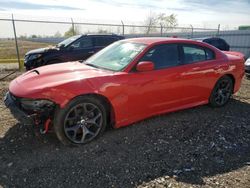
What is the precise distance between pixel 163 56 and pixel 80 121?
196 centimetres

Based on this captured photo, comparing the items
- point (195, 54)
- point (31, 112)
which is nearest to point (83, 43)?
point (195, 54)

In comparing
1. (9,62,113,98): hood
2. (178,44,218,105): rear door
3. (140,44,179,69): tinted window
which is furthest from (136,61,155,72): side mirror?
(178,44,218,105): rear door

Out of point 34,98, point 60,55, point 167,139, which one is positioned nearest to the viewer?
point 34,98

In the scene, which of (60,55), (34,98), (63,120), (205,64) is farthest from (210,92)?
(60,55)

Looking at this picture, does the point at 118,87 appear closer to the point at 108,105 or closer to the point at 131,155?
the point at 108,105

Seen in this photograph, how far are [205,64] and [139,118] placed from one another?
1.90 meters

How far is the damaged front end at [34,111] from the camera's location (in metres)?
3.53

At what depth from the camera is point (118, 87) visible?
157 inches

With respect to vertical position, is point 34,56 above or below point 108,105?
above

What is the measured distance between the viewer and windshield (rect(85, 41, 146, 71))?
4373 mm

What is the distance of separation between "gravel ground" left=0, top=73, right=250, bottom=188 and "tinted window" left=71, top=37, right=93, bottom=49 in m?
4.87

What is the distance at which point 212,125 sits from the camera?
479 cm

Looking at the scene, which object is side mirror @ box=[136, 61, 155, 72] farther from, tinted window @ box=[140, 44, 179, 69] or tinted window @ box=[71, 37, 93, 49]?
tinted window @ box=[71, 37, 93, 49]

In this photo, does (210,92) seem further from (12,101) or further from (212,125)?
(12,101)
